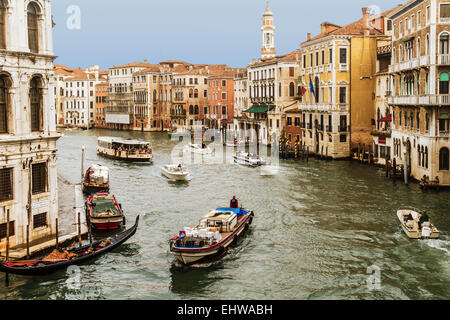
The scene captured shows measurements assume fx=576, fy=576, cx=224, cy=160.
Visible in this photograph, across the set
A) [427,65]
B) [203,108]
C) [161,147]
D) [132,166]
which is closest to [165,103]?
[203,108]

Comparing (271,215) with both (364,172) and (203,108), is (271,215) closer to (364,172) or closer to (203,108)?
(364,172)

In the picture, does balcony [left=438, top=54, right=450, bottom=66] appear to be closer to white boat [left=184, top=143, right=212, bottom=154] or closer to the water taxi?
the water taxi

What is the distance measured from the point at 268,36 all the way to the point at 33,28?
5148cm

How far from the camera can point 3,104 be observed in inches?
669

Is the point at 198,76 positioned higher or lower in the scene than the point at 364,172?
higher

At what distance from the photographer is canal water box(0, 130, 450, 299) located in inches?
629

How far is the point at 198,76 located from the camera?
8388 cm

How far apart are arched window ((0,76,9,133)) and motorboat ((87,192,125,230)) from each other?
576 cm

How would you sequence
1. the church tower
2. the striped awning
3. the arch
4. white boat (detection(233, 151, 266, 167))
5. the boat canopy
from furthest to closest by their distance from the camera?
the church tower, the striped awning, the boat canopy, white boat (detection(233, 151, 266, 167)), the arch

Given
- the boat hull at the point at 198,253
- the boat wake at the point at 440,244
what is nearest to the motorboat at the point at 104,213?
the boat hull at the point at 198,253

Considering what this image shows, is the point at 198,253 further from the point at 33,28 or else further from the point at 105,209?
the point at 33,28

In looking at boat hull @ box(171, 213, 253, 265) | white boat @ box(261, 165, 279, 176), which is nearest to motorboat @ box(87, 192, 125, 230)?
boat hull @ box(171, 213, 253, 265)

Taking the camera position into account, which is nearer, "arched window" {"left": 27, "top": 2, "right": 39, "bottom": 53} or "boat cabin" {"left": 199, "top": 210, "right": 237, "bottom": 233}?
Result: "arched window" {"left": 27, "top": 2, "right": 39, "bottom": 53}
